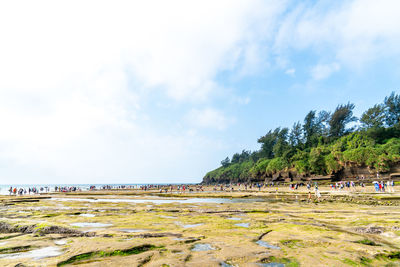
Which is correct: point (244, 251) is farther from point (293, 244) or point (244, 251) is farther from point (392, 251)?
point (392, 251)

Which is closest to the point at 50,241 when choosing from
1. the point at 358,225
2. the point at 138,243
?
the point at 138,243

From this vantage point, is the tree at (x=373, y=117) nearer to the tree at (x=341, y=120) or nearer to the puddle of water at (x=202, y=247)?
the tree at (x=341, y=120)

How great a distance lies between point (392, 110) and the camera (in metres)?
72.4

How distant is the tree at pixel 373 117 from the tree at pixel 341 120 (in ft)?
29.4

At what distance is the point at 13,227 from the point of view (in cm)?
1101

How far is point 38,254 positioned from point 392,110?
324 feet

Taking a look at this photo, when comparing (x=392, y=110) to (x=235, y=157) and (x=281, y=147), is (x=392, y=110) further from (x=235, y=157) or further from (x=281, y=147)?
(x=235, y=157)

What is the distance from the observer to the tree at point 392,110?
236 ft

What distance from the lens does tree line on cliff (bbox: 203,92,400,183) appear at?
56406 millimetres

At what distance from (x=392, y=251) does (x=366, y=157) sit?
6444cm

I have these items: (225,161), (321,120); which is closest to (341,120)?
(321,120)

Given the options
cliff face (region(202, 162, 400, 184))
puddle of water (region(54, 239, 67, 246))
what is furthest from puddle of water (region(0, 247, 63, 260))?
cliff face (region(202, 162, 400, 184))

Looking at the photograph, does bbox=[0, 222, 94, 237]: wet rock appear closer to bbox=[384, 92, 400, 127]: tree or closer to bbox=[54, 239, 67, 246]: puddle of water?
bbox=[54, 239, 67, 246]: puddle of water

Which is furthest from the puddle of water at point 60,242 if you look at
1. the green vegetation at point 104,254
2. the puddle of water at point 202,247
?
the puddle of water at point 202,247
